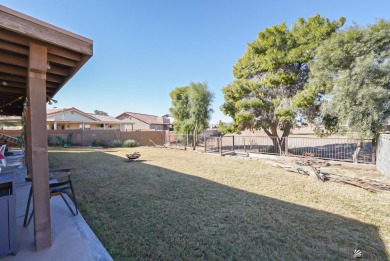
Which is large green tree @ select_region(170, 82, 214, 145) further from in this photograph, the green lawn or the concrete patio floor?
the concrete patio floor

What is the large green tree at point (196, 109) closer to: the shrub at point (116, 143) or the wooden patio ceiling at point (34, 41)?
the shrub at point (116, 143)

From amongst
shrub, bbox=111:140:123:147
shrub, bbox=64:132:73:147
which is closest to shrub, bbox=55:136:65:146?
shrub, bbox=64:132:73:147

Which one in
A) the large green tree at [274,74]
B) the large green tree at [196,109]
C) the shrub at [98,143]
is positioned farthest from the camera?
the shrub at [98,143]

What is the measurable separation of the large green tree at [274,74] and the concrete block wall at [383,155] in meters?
3.71

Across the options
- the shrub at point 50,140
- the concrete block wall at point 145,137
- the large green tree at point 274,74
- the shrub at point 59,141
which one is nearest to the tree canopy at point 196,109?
the large green tree at point 274,74

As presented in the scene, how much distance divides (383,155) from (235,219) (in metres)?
6.46

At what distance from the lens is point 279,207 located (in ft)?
12.5

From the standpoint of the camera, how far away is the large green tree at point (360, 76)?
6.56 m

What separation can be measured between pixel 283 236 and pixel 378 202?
3.11m

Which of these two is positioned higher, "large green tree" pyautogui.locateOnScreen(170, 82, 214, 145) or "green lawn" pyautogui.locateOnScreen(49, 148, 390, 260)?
"large green tree" pyautogui.locateOnScreen(170, 82, 214, 145)

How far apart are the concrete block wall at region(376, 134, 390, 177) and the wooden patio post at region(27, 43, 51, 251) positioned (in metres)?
8.55

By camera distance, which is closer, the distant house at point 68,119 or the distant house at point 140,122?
the distant house at point 68,119

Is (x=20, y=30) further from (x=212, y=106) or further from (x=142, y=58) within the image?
(x=212, y=106)

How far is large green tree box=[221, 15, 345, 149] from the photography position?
387 inches
